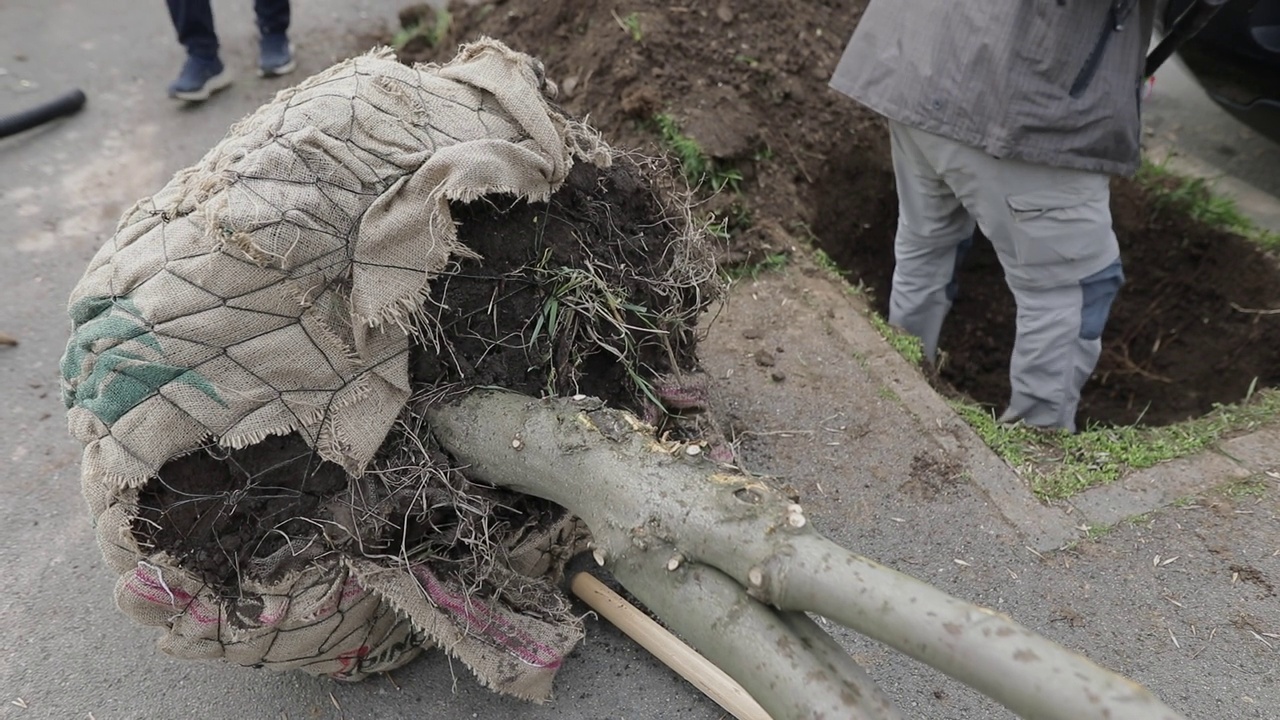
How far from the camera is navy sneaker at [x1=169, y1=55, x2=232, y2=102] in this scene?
418cm

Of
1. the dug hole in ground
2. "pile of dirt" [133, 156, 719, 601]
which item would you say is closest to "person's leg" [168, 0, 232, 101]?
the dug hole in ground

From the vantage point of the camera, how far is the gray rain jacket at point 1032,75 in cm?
239

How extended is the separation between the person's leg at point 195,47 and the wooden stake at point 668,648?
10.9 ft

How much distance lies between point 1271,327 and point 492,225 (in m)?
3.16

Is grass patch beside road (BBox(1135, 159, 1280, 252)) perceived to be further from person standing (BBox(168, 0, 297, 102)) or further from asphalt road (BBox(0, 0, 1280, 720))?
person standing (BBox(168, 0, 297, 102))

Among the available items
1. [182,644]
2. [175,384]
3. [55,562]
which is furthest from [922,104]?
[55,562]

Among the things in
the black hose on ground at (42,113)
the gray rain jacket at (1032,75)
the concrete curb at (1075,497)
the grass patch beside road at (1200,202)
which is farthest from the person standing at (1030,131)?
the black hose on ground at (42,113)

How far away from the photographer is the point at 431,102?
187 centimetres

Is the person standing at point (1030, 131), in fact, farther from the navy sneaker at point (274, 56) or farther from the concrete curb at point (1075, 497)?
the navy sneaker at point (274, 56)

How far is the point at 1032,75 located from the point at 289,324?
2.02 metres

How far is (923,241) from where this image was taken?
10.5 feet

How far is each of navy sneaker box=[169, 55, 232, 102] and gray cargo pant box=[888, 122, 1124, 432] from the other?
3.20m

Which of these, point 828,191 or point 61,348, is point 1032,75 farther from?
point 61,348

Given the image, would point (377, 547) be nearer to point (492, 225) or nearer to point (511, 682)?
point (511, 682)
